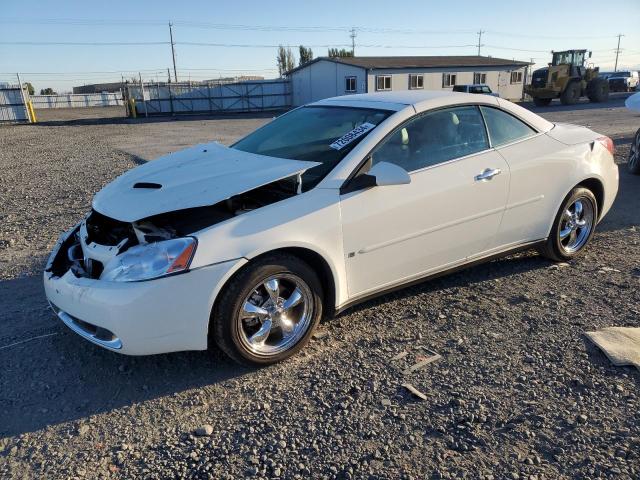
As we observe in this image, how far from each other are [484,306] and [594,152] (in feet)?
6.43

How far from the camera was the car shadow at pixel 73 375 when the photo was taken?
2.85 metres

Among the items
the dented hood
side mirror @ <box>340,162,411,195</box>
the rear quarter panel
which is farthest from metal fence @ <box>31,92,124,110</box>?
side mirror @ <box>340,162,411,195</box>

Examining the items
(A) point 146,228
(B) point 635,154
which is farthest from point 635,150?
(A) point 146,228

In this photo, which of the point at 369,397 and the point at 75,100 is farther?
the point at 75,100

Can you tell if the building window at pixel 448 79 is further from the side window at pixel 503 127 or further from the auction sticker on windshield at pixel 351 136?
the auction sticker on windshield at pixel 351 136

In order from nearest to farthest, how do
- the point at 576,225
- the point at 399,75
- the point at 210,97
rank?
the point at 576,225 < the point at 399,75 < the point at 210,97

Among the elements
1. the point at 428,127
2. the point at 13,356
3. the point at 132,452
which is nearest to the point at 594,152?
the point at 428,127

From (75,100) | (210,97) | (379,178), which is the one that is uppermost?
(379,178)

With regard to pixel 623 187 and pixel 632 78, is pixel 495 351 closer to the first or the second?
pixel 623 187

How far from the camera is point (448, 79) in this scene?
4031 cm

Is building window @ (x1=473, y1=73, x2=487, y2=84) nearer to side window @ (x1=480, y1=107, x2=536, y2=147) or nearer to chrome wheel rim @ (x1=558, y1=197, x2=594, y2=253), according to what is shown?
chrome wheel rim @ (x1=558, y1=197, x2=594, y2=253)

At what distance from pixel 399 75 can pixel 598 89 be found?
44.5 feet

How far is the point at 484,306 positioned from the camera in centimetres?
397

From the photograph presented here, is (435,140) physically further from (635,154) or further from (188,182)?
Result: (635,154)
